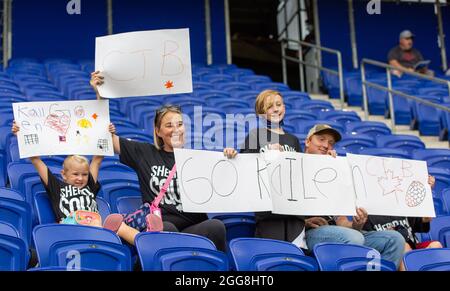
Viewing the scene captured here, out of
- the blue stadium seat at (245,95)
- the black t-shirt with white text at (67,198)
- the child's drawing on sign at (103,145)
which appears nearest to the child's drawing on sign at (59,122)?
the child's drawing on sign at (103,145)

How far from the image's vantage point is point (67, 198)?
5.23 m

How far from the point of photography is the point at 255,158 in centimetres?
538

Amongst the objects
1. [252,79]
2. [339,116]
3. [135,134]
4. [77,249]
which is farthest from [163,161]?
[252,79]

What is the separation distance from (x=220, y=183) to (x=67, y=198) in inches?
37.1

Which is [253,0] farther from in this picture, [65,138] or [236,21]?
[65,138]

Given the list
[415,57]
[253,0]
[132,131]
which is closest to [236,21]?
[253,0]

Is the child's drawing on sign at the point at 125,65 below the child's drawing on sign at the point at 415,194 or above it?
above

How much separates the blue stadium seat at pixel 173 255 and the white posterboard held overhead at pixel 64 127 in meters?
1.06

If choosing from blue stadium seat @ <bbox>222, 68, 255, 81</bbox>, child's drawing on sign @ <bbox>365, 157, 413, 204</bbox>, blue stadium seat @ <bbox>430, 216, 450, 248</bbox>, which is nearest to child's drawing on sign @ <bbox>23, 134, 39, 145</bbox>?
child's drawing on sign @ <bbox>365, 157, 413, 204</bbox>

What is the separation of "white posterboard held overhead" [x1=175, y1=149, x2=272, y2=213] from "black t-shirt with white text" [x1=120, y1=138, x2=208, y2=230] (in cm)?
19

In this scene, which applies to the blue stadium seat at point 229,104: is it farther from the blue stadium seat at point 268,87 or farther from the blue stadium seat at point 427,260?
the blue stadium seat at point 427,260

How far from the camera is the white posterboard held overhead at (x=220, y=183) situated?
519cm
